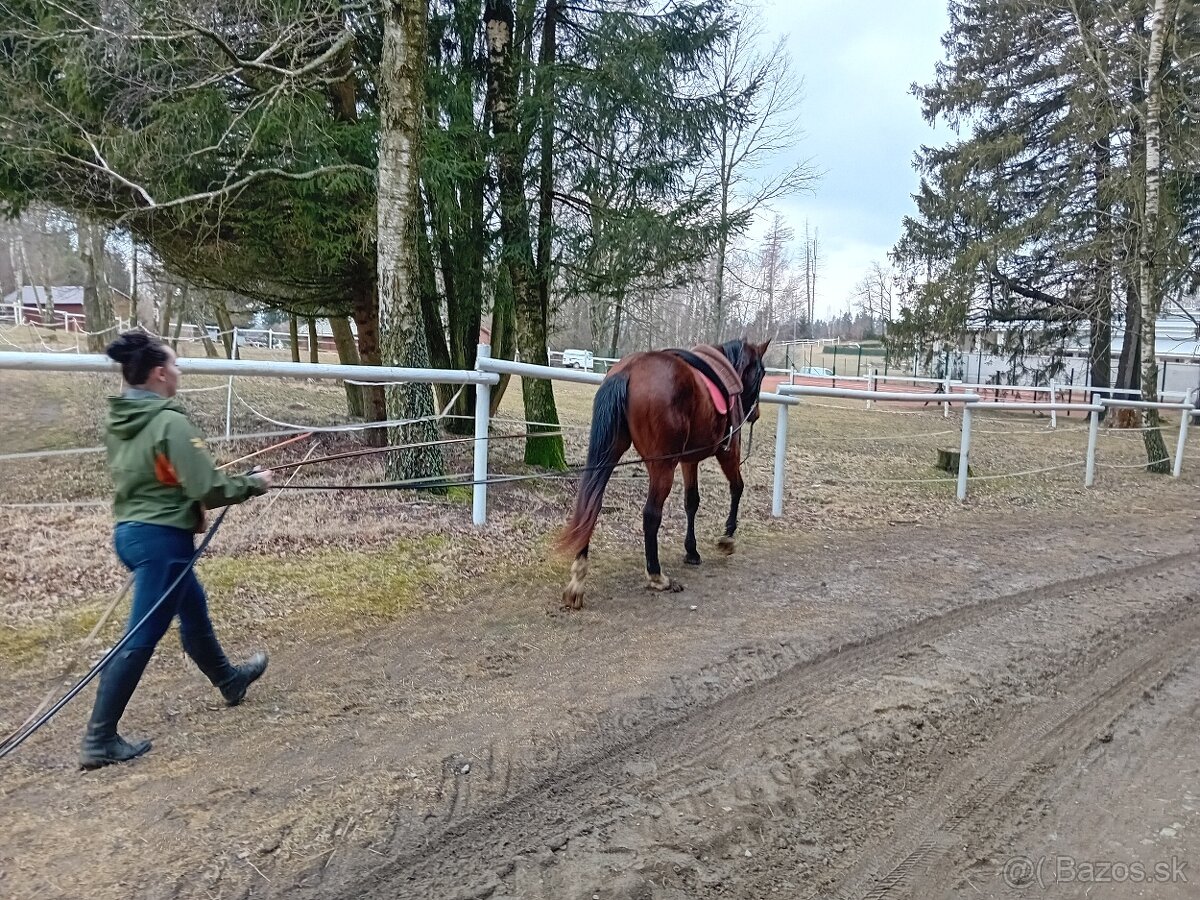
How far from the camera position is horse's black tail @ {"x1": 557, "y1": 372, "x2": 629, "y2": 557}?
4566 millimetres

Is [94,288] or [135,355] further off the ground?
[94,288]

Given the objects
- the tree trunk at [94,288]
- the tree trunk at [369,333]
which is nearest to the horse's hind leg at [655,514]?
the tree trunk at [369,333]

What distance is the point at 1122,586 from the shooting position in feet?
A: 18.2

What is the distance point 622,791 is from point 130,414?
87.4 inches

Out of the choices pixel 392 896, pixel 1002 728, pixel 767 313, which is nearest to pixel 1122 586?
pixel 1002 728

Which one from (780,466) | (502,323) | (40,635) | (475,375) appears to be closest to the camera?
(40,635)

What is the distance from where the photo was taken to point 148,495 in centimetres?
274

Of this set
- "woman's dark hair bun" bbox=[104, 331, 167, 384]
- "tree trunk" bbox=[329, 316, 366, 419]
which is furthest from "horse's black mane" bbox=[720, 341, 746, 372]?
"tree trunk" bbox=[329, 316, 366, 419]

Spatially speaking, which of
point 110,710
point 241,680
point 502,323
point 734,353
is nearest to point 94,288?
point 502,323

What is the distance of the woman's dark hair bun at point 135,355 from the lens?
2672 millimetres

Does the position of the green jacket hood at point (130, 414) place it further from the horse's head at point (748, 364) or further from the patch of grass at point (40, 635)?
the horse's head at point (748, 364)

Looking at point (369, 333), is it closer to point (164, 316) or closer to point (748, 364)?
point (748, 364)

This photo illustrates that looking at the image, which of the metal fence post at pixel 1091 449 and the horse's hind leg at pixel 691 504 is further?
the metal fence post at pixel 1091 449

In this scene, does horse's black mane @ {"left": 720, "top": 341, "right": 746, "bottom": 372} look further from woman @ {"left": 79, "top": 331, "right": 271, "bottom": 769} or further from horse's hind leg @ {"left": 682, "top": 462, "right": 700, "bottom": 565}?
woman @ {"left": 79, "top": 331, "right": 271, "bottom": 769}
